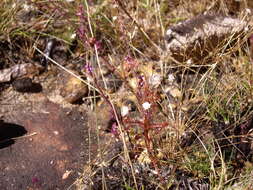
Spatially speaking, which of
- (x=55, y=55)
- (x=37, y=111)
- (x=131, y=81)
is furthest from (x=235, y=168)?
(x=55, y=55)

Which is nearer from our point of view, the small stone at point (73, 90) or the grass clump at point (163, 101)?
the grass clump at point (163, 101)

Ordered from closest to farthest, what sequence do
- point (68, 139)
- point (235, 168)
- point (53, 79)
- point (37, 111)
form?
1. point (235, 168)
2. point (68, 139)
3. point (37, 111)
4. point (53, 79)

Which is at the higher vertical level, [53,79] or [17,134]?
[53,79]

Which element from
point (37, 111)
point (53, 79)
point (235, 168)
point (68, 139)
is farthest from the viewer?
point (53, 79)

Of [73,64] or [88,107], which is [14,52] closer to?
[73,64]

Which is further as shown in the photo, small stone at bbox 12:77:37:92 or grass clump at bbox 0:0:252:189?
small stone at bbox 12:77:37:92

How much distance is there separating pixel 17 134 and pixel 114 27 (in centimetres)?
96

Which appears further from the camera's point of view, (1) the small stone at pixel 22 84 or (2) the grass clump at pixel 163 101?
(1) the small stone at pixel 22 84

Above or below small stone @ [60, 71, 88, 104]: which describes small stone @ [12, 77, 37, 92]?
above

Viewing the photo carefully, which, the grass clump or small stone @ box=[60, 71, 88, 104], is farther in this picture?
small stone @ box=[60, 71, 88, 104]

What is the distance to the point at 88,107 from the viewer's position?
2305 millimetres

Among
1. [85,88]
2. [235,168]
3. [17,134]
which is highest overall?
[85,88]

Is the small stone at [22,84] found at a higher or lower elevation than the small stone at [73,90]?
higher

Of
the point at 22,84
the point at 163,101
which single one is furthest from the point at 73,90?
the point at 163,101
